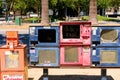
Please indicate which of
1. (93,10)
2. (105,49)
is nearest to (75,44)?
(105,49)

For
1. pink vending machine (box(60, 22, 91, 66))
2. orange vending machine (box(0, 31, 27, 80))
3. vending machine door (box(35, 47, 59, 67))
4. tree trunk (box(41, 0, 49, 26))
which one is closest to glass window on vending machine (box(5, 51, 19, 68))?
orange vending machine (box(0, 31, 27, 80))

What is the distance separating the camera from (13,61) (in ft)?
31.9

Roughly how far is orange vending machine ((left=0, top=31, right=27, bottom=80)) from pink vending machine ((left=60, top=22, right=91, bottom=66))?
1.01m

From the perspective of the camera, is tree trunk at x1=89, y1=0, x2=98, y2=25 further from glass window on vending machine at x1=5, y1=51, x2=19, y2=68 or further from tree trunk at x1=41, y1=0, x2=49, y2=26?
glass window on vending machine at x1=5, y1=51, x2=19, y2=68

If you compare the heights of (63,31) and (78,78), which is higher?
(63,31)

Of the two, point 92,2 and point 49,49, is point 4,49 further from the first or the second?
point 92,2

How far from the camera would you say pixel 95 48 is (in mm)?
9844

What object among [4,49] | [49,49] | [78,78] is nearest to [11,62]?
[4,49]

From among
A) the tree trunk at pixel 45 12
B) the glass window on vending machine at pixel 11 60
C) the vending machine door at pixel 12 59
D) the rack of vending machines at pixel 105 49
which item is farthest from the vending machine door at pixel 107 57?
the tree trunk at pixel 45 12

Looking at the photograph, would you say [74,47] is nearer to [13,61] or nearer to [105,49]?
[105,49]

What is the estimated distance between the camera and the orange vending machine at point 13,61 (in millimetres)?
9656

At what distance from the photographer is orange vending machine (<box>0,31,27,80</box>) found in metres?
9.66

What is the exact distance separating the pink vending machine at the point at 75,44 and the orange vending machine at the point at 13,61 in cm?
101

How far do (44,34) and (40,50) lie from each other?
0.45m
